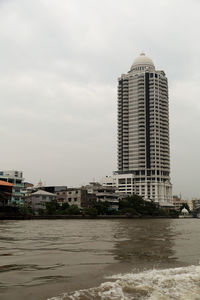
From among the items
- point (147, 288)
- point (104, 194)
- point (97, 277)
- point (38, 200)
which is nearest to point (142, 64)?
point (104, 194)

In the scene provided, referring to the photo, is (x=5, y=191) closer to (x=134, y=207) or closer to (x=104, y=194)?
(x=104, y=194)

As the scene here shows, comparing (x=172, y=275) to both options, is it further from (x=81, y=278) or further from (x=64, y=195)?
(x=64, y=195)

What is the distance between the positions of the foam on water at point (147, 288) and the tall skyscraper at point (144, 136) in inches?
4845

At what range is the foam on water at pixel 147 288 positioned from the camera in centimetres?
560

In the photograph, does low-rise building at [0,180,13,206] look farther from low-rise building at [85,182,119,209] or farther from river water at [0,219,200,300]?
river water at [0,219,200,300]

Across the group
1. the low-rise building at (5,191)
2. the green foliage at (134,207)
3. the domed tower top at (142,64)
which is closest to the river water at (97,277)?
the low-rise building at (5,191)

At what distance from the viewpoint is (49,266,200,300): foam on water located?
560cm

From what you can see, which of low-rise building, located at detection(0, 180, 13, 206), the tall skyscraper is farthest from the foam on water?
the tall skyscraper

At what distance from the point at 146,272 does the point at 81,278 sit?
1.67 m

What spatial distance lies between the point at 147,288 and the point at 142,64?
147 meters

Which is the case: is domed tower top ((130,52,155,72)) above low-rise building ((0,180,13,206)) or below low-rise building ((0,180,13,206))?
above

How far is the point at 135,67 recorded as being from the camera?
483 feet

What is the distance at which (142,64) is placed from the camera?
145625 millimetres

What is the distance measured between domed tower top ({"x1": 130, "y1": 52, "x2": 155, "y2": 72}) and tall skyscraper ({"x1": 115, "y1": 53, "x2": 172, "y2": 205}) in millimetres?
520
